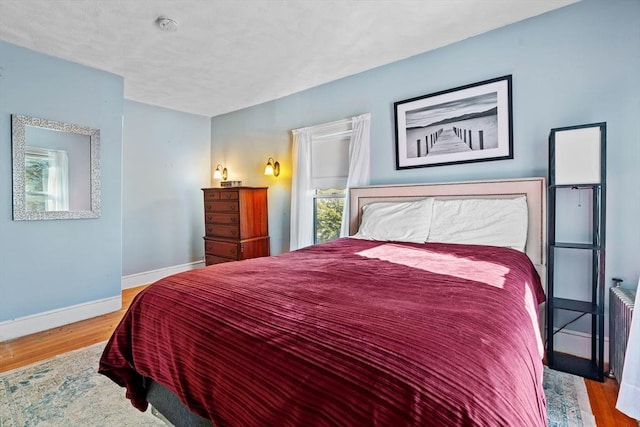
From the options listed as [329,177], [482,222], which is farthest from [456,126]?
[329,177]

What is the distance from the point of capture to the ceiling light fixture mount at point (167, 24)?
7.72ft

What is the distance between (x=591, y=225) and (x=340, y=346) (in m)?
2.31

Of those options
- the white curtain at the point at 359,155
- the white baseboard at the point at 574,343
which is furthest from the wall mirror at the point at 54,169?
the white baseboard at the point at 574,343

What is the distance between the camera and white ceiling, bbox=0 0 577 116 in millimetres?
2221

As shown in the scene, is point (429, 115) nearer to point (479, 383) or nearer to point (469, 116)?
point (469, 116)

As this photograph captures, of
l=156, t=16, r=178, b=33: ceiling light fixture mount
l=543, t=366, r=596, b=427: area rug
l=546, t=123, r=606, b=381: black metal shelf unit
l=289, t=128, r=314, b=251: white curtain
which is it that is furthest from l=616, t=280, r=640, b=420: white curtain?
l=156, t=16, r=178, b=33: ceiling light fixture mount

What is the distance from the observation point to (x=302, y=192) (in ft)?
12.6

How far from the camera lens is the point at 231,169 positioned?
4812 millimetres

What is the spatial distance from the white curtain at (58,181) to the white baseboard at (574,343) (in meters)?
4.34

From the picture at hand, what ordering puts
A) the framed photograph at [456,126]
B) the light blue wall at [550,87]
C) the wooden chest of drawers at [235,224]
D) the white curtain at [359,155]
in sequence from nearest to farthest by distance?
the light blue wall at [550,87] < the framed photograph at [456,126] < the white curtain at [359,155] < the wooden chest of drawers at [235,224]

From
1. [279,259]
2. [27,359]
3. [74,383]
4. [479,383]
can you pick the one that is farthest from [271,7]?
[27,359]

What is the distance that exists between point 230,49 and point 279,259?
1988mm

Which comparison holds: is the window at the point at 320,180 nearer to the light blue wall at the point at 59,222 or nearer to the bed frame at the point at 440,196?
the bed frame at the point at 440,196

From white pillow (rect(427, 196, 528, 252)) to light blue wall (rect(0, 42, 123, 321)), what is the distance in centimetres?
322
